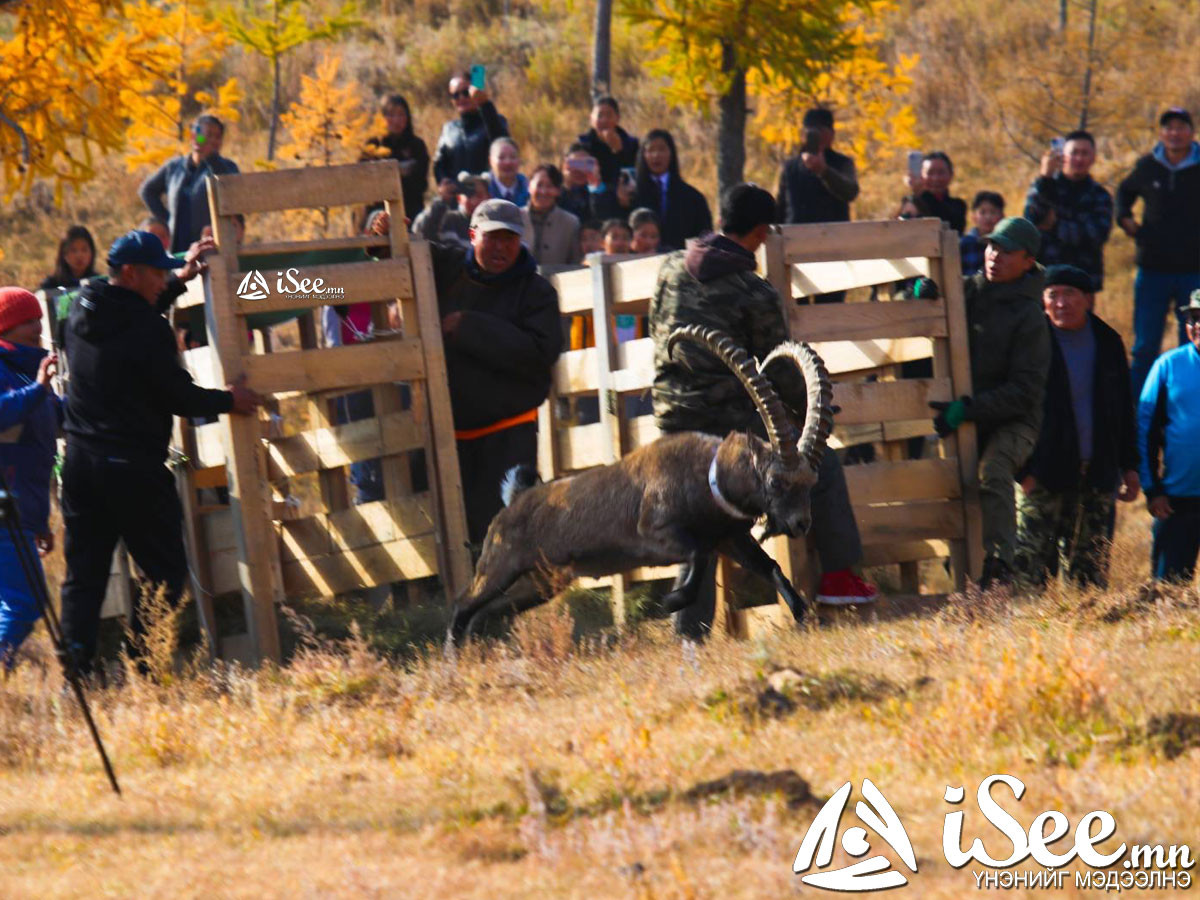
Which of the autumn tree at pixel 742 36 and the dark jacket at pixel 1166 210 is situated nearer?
the dark jacket at pixel 1166 210

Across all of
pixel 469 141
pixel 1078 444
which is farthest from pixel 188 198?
pixel 1078 444

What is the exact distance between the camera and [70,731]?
7.68 m

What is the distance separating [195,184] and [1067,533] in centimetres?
850

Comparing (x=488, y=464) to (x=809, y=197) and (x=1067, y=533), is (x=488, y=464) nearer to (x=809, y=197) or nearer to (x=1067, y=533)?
(x=1067, y=533)

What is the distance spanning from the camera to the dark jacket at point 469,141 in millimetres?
15156

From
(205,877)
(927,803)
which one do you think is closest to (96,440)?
(205,877)

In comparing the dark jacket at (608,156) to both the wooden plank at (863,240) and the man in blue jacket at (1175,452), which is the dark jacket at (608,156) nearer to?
the wooden plank at (863,240)

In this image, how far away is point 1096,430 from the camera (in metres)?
9.49

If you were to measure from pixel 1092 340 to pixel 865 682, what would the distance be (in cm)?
367

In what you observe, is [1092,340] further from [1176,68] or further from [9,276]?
[1176,68]

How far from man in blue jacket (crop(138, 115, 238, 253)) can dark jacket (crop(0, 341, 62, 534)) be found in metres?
6.04

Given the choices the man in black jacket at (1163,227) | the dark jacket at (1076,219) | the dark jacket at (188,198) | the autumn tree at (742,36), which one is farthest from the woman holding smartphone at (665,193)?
the dark jacket at (188,198)

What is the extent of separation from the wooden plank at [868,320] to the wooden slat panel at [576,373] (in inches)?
53.5

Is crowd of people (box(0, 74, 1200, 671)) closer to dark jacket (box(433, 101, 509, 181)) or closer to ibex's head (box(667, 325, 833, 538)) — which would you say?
ibex's head (box(667, 325, 833, 538))
